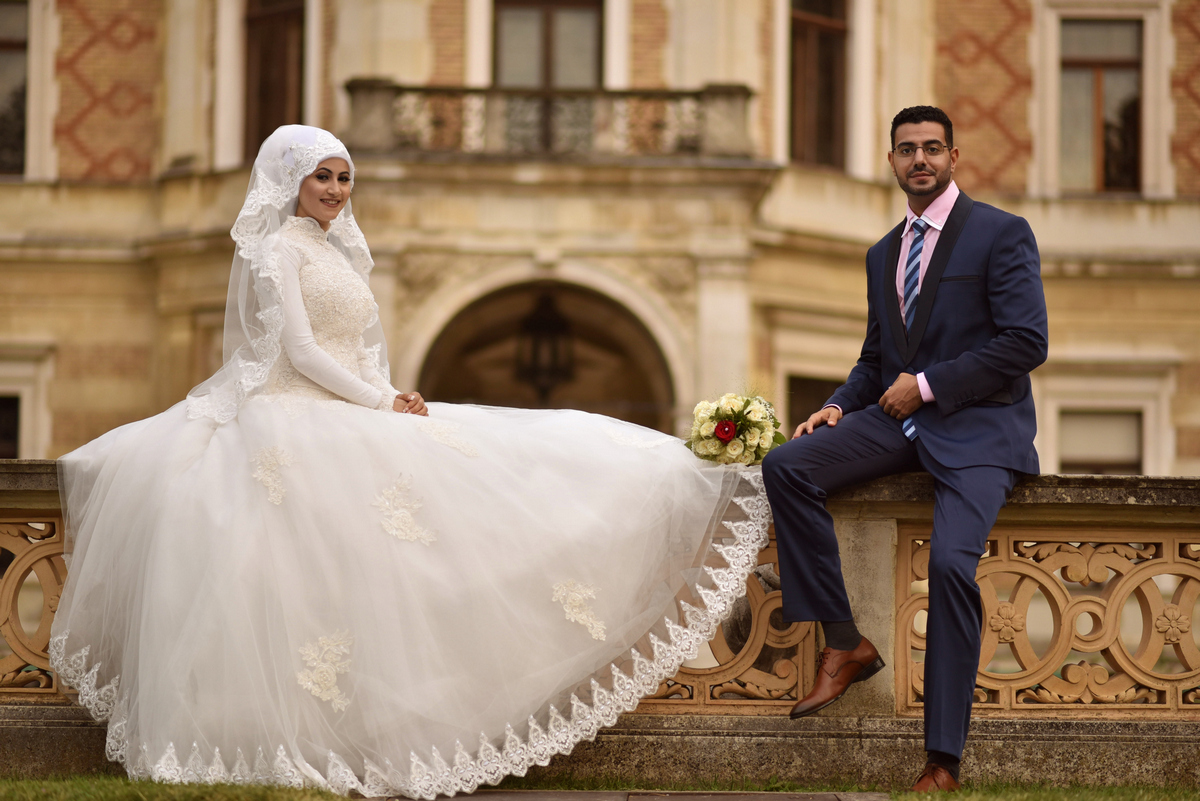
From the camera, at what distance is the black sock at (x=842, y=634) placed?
12.2ft

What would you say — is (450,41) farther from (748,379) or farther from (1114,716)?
Result: (1114,716)

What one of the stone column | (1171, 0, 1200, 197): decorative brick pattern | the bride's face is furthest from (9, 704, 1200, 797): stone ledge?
(1171, 0, 1200, 197): decorative brick pattern

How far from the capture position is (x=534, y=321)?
14547 millimetres

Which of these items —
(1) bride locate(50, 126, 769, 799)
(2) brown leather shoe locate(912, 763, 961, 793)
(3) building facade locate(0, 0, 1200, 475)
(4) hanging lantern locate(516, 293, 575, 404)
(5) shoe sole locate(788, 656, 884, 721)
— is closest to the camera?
(2) brown leather shoe locate(912, 763, 961, 793)

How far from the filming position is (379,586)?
11.8ft

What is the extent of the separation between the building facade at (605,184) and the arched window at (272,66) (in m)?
0.04

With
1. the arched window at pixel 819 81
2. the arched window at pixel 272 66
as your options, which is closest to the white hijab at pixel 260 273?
the arched window at pixel 272 66

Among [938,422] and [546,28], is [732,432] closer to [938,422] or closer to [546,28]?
[938,422]

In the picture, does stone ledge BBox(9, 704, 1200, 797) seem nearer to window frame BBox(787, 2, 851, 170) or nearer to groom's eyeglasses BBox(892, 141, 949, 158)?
groom's eyeglasses BBox(892, 141, 949, 158)

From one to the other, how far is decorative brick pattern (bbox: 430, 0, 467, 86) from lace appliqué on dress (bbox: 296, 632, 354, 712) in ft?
33.9

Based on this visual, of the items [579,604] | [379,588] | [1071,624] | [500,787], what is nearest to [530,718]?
[500,787]

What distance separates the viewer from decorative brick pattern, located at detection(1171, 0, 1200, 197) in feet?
51.3

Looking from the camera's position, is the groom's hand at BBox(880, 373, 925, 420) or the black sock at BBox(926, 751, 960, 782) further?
the groom's hand at BBox(880, 373, 925, 420)

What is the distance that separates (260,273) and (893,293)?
225 cm
